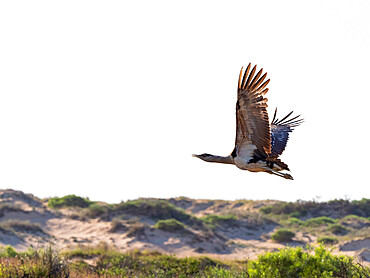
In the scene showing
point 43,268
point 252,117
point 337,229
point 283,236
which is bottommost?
point 283,236

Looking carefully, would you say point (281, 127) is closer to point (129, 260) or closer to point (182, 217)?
point (129, 260)

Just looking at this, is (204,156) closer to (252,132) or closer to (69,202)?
(252,132)

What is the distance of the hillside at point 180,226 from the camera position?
88.8 feet

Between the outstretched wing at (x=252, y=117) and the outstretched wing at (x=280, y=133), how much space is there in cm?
187

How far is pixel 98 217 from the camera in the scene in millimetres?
32531

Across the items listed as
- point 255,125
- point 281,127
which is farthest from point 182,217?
point 255,125

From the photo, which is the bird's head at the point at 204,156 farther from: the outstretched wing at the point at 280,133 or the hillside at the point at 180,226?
the hillside at the point at 180,226

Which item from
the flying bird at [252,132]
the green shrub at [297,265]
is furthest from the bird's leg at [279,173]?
the green shrub at [297,265]

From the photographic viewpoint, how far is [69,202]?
35969 millimetres

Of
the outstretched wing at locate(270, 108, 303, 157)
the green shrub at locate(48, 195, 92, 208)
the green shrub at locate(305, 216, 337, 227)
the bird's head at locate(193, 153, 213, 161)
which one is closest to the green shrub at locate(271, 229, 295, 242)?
the green shrub at locate(305, 216, 337, 227)

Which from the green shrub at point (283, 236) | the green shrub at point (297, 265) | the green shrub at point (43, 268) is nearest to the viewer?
the green shrub at point (297, 265)

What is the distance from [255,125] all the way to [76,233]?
76.9ft

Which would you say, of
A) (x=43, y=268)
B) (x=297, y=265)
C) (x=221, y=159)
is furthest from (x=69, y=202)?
(x=221, y=159)

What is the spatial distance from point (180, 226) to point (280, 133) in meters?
19.4
